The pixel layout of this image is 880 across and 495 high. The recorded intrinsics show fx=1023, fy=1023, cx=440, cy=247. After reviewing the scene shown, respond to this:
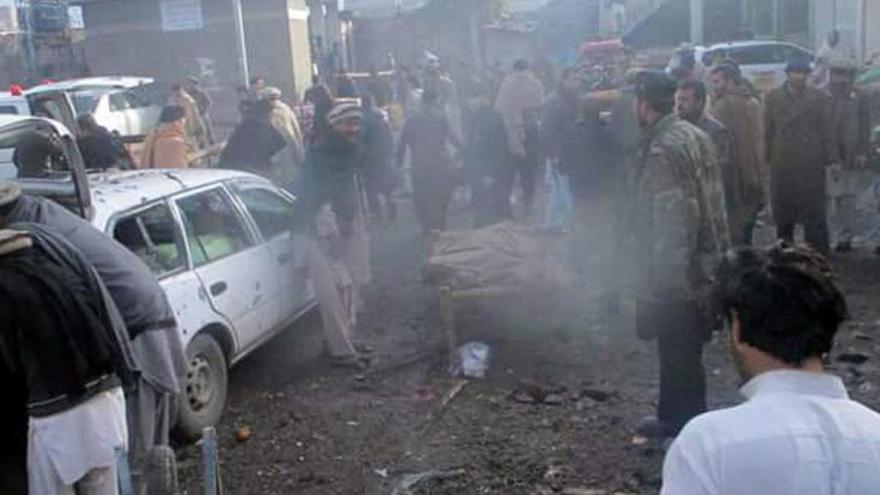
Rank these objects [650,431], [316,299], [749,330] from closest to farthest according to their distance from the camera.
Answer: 1. [749,330]
2. [650,431]
3. [316,299]

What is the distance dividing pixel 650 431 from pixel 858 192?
5442mm

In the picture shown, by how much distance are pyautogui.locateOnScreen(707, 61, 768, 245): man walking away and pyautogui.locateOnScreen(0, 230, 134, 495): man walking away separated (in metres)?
5.58

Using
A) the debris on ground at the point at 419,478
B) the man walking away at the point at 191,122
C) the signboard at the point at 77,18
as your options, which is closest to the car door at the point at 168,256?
the debris on ground at the point at 419,478

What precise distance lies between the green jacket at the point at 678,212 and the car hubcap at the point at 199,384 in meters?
2.68

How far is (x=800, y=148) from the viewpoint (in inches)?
343

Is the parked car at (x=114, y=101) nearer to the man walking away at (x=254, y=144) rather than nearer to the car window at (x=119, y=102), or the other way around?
the car window at (x=119, y=102)

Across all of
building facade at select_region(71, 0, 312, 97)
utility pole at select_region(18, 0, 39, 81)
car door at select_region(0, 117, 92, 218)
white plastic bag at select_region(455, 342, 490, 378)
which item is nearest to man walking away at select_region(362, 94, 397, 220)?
white plastic bag at select_region(455, 342, 490, 378)

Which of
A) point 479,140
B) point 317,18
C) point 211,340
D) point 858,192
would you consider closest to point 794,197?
point 858,192

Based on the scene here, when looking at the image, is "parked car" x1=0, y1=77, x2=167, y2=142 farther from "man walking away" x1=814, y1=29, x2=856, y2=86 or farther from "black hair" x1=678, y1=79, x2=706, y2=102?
"black hair" x1=678, y1=79, x2=706, y2=102

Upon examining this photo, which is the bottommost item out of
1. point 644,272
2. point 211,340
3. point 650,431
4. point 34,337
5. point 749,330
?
point 650,431

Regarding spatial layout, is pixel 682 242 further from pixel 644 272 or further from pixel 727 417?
pixel 727 417

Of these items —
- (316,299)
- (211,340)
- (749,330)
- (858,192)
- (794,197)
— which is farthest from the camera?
(858,192)

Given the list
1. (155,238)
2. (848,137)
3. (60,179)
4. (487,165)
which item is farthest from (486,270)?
(848,137)

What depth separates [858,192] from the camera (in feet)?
32.3
